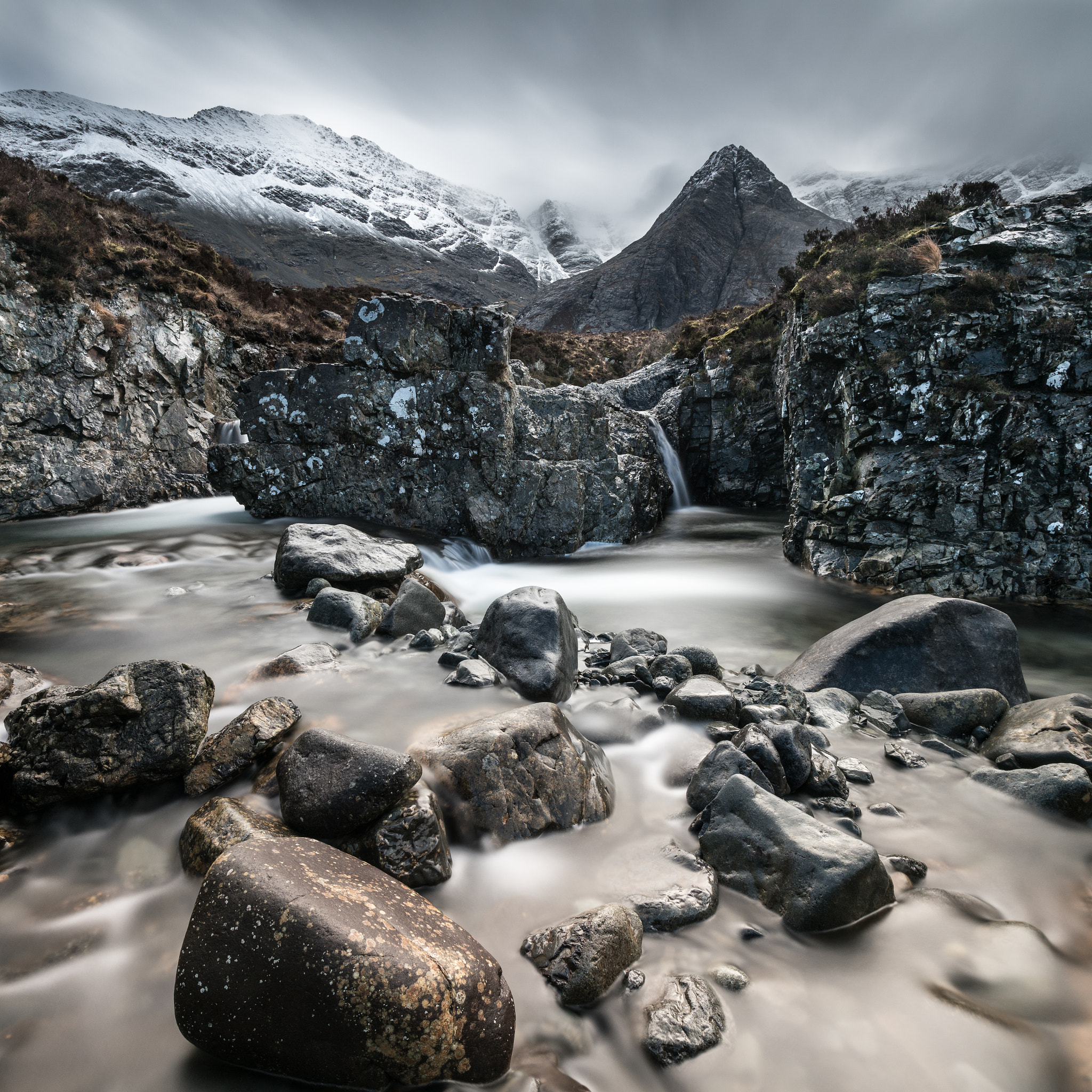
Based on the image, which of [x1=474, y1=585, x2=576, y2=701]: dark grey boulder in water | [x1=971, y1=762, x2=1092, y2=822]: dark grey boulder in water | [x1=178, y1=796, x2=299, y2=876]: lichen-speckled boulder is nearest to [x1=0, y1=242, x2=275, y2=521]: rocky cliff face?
[x1=474, y1=585, x2=576, y2=701]: dark grey boulder in water

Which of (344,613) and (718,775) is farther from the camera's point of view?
(344,613)

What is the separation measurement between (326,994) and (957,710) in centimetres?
530

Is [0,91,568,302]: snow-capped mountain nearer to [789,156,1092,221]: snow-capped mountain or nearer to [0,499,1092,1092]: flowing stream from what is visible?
[789,156,1092,221]: snow-capped mountain

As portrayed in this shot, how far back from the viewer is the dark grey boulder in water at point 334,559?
6.83 metres

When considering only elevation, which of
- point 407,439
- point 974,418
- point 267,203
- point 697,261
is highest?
point 267,203

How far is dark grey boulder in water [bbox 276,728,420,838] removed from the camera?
2.77m

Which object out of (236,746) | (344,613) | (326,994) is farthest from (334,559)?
(326,994)

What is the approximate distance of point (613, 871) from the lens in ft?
9.77

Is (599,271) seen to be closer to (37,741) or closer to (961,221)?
(961,221)

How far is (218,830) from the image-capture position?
2.69 metres

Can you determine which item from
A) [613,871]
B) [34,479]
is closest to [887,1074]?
[613,871]

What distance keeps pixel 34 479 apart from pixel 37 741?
456 inches

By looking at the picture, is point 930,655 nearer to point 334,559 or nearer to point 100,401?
point 334,559

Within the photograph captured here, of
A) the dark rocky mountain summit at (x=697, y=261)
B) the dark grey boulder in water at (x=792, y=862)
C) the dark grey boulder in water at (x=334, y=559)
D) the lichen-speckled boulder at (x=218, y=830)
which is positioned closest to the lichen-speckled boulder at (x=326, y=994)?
the lichen-speckled boulder at (x=218, y=830)
